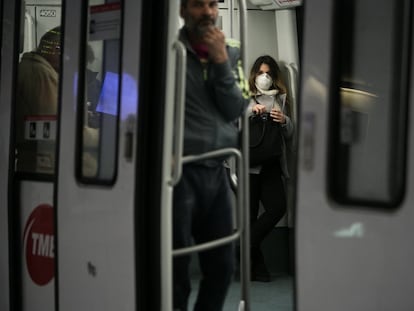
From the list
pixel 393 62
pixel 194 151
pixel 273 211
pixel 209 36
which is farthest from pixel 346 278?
pixel 273 211

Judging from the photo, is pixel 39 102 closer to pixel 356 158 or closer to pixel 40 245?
pixel 40 245

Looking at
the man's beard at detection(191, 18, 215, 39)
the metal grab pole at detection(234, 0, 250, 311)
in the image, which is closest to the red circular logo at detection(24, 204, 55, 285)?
the metal grab pole at detection(234, 0, 250, 311)

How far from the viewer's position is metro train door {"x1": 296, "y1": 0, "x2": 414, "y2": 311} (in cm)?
217

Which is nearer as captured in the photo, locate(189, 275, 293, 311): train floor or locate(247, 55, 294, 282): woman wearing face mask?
locate(189, 275, 293, 311): train floor

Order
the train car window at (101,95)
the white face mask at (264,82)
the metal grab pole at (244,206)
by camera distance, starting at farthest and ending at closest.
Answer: the white face mask at (264,82)
the metal grab pole at (244,206)
the train car window at (101,95)

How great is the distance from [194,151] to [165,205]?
0.44 meters

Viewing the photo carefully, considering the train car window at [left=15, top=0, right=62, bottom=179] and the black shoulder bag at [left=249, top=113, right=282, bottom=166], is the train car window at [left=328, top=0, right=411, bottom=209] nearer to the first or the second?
the train car window at [left=15, top=0, right=62, bottom=179]

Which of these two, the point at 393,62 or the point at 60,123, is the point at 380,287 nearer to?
the point at 393,62

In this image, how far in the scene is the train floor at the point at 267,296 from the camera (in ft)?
14.8

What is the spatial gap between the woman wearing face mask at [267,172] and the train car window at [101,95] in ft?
7.69

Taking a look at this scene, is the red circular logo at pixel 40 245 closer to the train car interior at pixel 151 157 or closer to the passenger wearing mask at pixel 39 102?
the train car interior at pixel 151 157

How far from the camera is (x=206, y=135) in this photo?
319cm

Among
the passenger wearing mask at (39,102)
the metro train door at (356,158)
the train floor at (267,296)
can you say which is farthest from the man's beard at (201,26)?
the train floor at (267,296)

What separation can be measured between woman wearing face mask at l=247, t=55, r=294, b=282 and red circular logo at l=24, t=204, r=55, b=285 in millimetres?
2233
